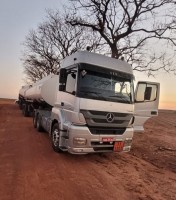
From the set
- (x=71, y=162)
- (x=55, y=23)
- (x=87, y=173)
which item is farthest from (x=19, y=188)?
(x=55, y=23)

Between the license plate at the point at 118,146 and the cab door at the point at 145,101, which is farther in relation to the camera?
the cab door at the point at 145,101

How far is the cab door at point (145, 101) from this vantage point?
1066 centimetres

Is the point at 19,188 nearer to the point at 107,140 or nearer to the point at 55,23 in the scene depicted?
the point at 107,140

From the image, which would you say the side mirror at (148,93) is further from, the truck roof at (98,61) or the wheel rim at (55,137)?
the wheel rim at (55,137)

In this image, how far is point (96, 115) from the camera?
9.68m

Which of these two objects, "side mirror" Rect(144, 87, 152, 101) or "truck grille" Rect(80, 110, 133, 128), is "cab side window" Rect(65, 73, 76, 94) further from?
"side mirror" Rect(144, 87, 152, 101)

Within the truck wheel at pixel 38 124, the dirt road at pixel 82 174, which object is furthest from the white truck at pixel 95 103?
the truck wheel at pixel 38 124

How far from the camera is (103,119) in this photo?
9.81m

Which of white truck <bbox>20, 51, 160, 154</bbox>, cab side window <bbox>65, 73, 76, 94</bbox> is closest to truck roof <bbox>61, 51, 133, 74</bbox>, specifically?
white truck <bbox>20, 51, 160, 154</bbox>

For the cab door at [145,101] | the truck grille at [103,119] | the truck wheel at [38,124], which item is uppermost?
the cab door at [145,101]

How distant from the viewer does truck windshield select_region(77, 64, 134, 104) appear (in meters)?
9.70

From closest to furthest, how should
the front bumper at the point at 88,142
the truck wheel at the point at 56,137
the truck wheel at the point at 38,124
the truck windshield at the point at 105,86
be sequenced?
the front bumper at the point at 88,142 < the truck windshield at the point at 105,86 < the truck wheel at the point at 56,137 < the truck wheel at the point at 38,124

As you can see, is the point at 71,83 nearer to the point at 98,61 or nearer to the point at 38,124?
the point at 98,61

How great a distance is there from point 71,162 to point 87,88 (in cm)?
245
